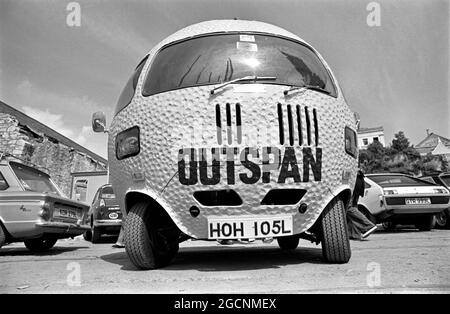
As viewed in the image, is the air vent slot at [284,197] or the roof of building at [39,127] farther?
the roof of building at [39,127]

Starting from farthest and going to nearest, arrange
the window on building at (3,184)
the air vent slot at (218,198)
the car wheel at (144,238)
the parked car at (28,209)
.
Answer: the window on building at (3,184) < the parked car at (28,209) < the car wheel at (144,238) < the air vent slot at (218,198)

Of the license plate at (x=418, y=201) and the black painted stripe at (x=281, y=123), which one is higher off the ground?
the black painted stripe at (x=281, y=123)

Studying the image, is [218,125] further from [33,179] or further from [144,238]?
[33,179]

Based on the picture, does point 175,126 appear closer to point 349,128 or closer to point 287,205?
point 287,205

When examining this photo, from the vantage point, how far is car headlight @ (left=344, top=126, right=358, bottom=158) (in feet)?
11.8

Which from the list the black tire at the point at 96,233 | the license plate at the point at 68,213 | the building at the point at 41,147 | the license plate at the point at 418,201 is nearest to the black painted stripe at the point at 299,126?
the license plate at the point at 68,213

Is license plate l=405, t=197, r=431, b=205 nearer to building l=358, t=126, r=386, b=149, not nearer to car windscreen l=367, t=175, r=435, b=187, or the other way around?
car windscreen l=367, t=175, r=435, b=187

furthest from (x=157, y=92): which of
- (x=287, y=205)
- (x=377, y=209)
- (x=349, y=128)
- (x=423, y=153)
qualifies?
(x=423, y=153)

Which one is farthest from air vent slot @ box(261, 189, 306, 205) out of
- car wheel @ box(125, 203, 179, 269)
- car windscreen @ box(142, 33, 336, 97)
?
car wheel @ box(125, 203, 179, 269)

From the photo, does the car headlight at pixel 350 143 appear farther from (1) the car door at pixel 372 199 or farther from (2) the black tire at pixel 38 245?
(2) the black tire at pixel 38 245

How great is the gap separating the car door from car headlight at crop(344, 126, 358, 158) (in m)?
5.12

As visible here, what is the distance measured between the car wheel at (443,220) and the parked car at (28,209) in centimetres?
796

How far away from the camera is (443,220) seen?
31.1ft

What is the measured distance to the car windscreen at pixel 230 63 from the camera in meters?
3.35
